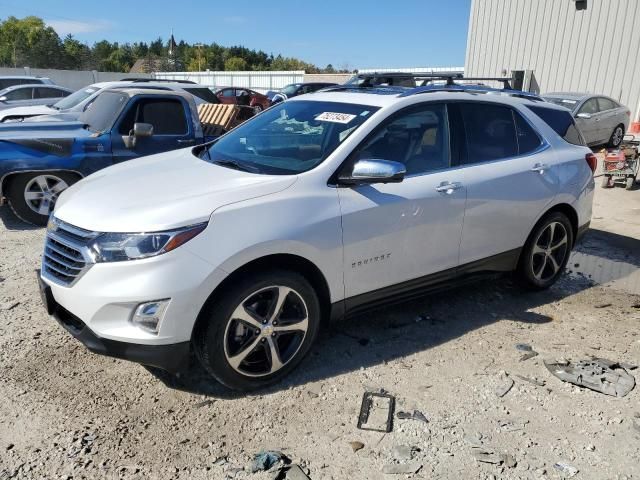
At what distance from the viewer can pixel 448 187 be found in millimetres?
3938

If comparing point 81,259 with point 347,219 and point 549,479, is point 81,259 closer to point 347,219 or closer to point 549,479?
point 347,219

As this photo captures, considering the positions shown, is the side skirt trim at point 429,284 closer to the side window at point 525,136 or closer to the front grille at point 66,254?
the side window at point 525,136

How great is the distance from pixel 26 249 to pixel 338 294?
4082mm

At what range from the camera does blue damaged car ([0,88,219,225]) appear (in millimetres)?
6461

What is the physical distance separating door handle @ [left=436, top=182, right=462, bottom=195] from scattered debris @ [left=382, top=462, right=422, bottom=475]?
1922 mm

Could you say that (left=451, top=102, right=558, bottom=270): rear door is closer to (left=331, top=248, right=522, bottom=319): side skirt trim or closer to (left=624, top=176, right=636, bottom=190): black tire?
(left=331, top=248, right=522, bottom=319): side skirt trim

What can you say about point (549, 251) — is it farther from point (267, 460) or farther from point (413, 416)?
point (267, 460)

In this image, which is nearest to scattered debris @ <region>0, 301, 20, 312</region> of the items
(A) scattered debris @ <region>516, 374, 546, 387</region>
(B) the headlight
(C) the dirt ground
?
(C) the dirt ground

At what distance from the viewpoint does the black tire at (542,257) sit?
4809mm

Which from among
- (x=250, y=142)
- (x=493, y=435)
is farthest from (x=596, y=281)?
(x=250, y=142)

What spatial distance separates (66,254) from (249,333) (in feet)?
3.78

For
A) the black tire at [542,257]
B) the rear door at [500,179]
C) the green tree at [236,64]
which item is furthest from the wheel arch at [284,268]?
the green tree at [236,64]

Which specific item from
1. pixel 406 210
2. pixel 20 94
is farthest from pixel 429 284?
pixel 20 94

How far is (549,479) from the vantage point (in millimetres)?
2689
